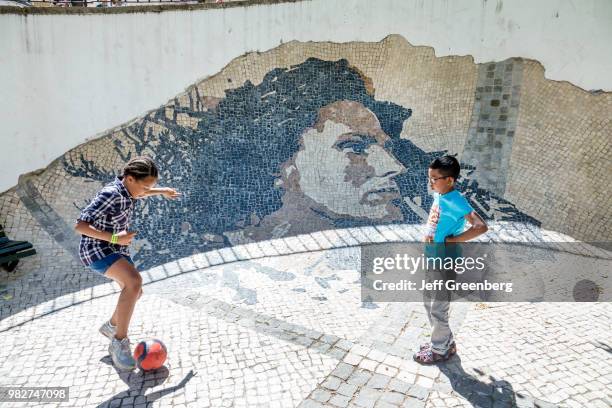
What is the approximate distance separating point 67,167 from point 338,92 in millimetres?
3923

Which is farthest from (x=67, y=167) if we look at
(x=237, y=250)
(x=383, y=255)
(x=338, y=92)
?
(x=383, y=255)

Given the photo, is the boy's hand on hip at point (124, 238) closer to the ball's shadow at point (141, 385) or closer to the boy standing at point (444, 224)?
the ball's shadow at point (141, 385)

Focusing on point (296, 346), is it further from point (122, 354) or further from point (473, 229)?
point (473, 229)

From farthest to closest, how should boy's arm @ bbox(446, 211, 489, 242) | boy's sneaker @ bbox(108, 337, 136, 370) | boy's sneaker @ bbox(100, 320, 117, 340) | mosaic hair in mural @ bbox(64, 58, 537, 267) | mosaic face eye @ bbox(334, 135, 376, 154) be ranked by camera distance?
1. mosaic face eye @ bbox(334, 135, 376, 154)
2. mosaic hair in mural @ bbox(64, 58, 537, 267)
3. boy's sneaker @ bbox(100, 320, 117, 340)
4. boy's sneaker @ bbox(108, 337, 136, 370)
5. boy's arm @ bbox(446, 211, 489, 242)

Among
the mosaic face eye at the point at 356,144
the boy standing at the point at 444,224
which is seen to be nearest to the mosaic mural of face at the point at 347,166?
the mosaic face eye at the point at 356,144

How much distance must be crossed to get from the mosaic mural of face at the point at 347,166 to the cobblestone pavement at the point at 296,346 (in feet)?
5.39

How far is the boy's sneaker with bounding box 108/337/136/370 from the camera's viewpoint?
3.20m

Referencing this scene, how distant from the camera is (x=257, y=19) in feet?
23.4

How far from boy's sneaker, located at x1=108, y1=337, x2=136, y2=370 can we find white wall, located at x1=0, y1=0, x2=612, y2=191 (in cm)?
426

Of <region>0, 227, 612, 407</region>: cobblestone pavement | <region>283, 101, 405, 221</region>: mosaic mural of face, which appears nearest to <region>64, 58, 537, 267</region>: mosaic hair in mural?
<region>283, 101, 405, 221</region>: mosaic mural of face

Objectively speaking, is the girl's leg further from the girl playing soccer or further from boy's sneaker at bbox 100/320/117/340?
boy's sneaker at bbox 100/320/117/340

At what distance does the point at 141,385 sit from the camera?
3.12m

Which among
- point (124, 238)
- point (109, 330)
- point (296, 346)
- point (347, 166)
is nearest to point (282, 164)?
point (347, 166)

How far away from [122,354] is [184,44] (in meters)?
5.09
